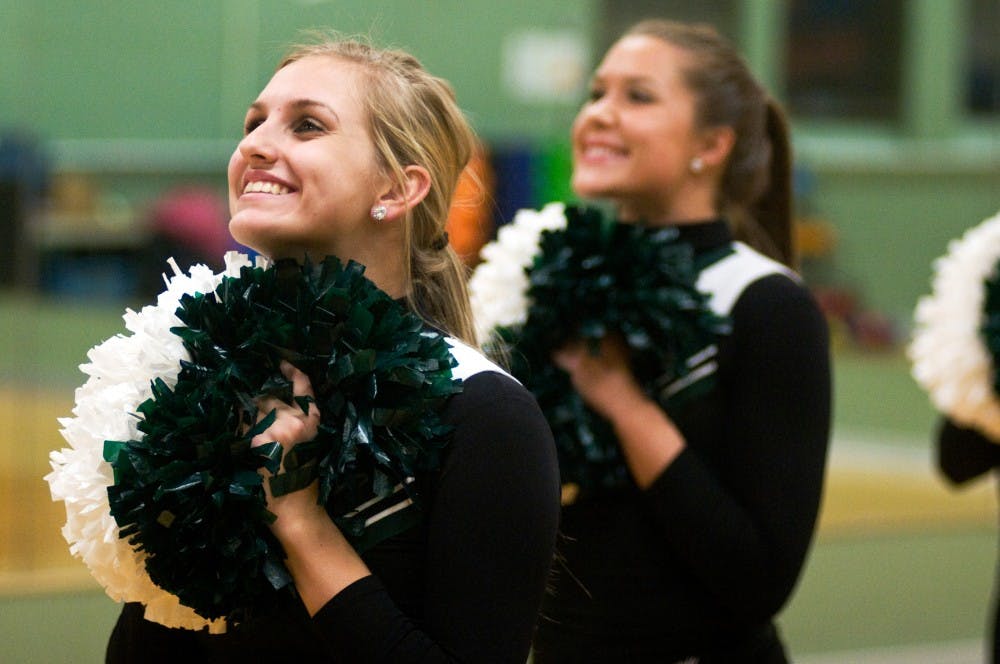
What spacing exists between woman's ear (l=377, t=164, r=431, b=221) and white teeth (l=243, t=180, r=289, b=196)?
12 centimetres

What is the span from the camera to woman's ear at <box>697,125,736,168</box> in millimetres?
2543

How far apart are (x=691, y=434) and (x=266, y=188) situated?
37.0 inches

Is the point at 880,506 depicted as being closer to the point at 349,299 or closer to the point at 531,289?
the point at 531,289

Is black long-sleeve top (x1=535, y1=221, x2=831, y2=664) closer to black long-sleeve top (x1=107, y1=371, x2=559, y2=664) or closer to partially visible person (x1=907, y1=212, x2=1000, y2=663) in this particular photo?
black long-sleeve top (x1=107, y1=371, x2=559, y2=664)

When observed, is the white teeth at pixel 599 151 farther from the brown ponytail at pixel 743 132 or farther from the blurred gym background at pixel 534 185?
the blurred gym background at pixel 534 185

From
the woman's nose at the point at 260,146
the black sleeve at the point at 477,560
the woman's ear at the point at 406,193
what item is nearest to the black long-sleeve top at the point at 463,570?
the black sleeve at the point at 477,560

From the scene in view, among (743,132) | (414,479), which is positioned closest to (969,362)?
(743,132)

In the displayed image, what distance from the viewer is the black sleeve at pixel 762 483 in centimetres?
222

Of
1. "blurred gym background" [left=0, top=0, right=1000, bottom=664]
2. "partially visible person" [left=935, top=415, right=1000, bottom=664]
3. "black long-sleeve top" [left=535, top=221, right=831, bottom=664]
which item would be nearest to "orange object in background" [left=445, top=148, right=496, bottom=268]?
"blurred gym background" [left=0, top=0, right=1000, bottom=664]

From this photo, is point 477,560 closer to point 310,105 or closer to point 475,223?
point 310,105

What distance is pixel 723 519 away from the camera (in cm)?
221

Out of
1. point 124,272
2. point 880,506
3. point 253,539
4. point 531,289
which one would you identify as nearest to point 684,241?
point 531,289

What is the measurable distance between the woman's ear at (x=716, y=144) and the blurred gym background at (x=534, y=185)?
126cm

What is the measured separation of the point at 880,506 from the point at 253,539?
4.31 m
